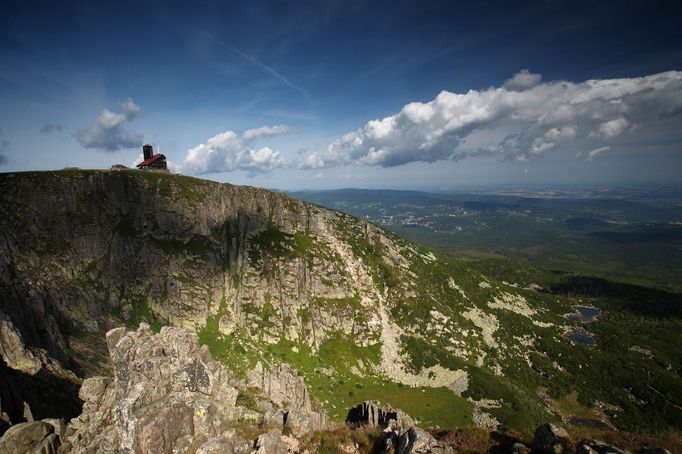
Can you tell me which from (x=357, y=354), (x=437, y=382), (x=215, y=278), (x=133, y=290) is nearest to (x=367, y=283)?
(x=357, y=354)

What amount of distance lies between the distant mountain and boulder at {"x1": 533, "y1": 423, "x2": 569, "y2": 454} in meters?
73.5

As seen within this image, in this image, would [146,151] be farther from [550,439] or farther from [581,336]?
[581,336]

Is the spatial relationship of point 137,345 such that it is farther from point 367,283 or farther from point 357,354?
point 367,283

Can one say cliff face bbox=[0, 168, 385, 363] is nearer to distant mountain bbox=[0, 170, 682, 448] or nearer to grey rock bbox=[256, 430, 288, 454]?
distant mountain bbox=[0, 170, 682, 448]

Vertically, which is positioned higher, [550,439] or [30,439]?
[30,439]

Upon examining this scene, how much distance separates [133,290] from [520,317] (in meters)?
177

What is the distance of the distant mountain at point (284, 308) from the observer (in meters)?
93.3

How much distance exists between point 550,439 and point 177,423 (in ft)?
84.6

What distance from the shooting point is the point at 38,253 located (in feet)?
302

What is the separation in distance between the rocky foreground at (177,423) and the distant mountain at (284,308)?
55304 mm

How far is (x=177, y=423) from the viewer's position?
2278 centimetres

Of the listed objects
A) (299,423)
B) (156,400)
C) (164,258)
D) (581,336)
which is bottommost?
(581,336)

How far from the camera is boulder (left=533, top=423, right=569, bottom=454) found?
2166cm

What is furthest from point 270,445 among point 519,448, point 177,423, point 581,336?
point 581,336
